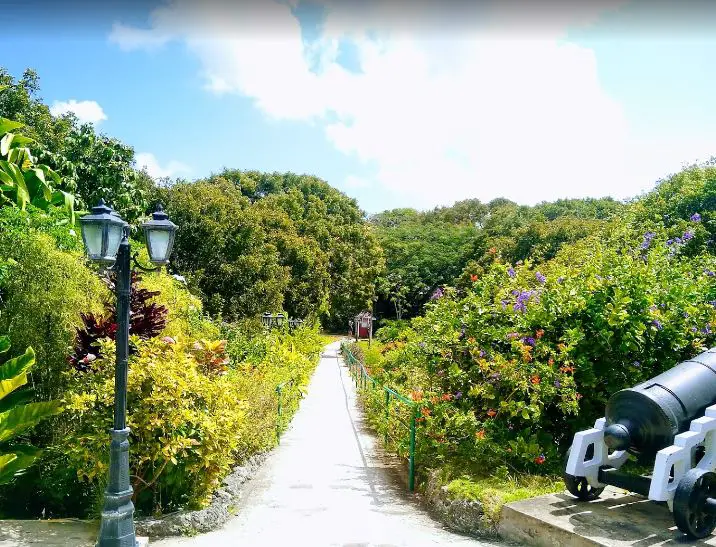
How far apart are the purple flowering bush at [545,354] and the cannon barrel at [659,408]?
1.38 meters

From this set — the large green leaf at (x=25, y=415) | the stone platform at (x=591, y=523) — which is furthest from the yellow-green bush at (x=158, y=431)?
the stone platform at (x=591, y=523)

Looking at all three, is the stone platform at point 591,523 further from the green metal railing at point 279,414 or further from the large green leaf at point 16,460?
the green metal railing at point 279,414

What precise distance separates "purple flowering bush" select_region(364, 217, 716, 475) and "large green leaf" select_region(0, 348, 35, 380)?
15.0 ft

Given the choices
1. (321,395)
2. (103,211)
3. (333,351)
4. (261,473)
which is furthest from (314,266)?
(103,211)

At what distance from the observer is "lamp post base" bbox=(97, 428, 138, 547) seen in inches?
191

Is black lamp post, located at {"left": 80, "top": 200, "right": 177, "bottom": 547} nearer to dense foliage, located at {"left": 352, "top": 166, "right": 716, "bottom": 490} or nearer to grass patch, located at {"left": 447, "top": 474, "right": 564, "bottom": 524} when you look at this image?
grass patch, located at {"left": 447, "top": 474, "right": 564, "bottom": 524}

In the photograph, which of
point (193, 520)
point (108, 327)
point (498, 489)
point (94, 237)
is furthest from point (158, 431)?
point (498, 489)

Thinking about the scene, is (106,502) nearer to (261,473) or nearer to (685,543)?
(261,473)

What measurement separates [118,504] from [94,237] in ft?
7.39

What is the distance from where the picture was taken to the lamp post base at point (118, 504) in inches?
191

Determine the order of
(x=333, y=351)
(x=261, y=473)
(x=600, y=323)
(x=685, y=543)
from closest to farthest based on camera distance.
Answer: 1. (x=685, y=543)
2. (x=600, y=323)
3. (x=261, y=473)
4. (x=333, y=351)

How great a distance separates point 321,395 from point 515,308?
10.8 metres

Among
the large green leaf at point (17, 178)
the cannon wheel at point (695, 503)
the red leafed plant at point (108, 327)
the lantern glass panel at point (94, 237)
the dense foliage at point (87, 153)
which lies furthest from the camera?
the dense foliage at point (87, 153)

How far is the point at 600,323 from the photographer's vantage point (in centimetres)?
732
